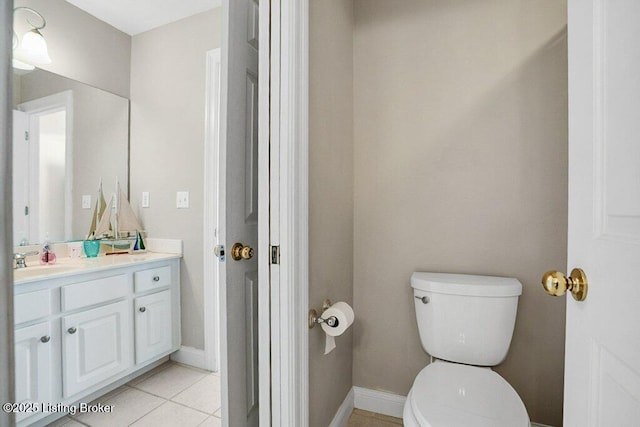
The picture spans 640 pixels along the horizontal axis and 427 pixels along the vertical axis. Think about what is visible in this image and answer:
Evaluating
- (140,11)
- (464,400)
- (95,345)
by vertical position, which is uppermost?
(140,11)

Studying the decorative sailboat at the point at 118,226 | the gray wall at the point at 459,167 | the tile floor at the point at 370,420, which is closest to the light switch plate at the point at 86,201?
the decorative sailboat at the point at 118,226

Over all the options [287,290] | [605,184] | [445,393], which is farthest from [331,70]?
[445,393]

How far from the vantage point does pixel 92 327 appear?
1.11m

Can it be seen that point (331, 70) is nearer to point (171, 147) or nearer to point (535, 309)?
point (171, 147)

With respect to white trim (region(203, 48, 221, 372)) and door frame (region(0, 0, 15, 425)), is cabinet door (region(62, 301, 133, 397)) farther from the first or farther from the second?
door frame (region(0, 0, 15, 425))

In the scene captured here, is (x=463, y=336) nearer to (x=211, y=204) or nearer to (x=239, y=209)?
(x=239, y=209)

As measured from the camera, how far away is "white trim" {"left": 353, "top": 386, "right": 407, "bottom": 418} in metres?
1.64

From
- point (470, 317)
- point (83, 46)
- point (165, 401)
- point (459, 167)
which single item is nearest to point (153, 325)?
point (165, 401)

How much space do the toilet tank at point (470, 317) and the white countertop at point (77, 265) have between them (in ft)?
4.14

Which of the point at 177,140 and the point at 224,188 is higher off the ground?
the point at 177,140

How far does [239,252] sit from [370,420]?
1221 mm

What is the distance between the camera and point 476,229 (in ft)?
5.01

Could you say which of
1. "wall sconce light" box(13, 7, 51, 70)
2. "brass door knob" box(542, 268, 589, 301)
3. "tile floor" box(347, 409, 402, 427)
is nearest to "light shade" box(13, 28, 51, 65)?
"wall sconce light" box(13, 7, 51, 70)

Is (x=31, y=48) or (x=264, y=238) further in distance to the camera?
(x=264, y=238)
